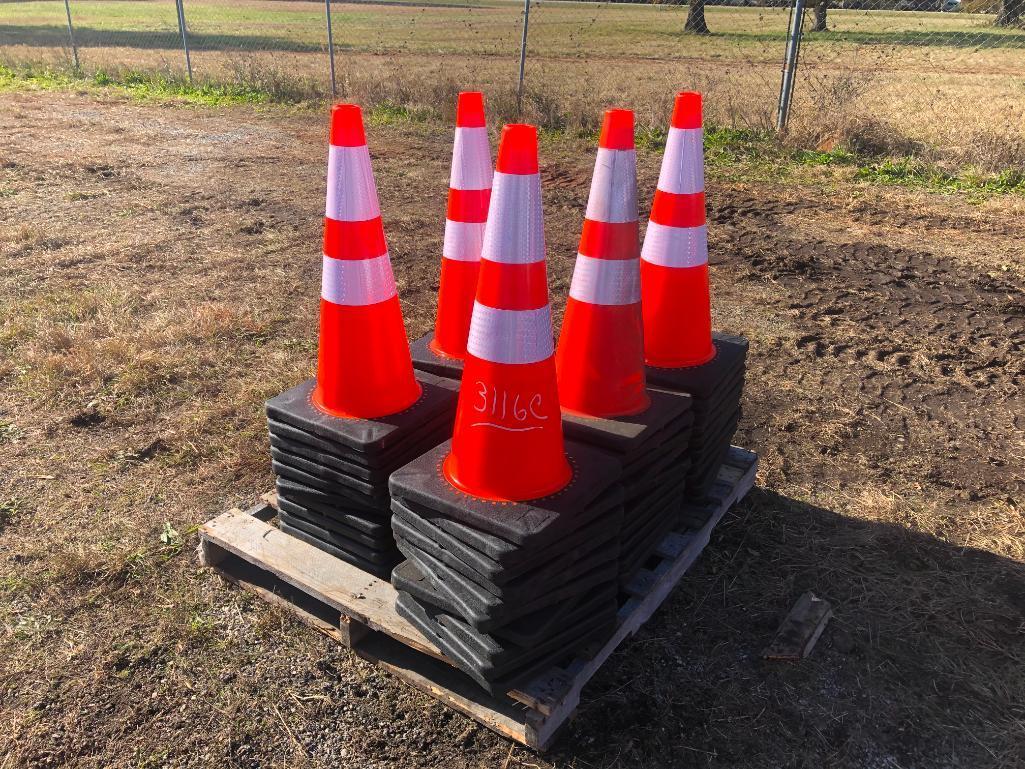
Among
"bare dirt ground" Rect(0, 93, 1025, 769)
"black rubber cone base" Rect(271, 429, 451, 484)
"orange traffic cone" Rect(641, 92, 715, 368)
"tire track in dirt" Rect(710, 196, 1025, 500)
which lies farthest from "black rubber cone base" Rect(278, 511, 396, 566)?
"tire track in dirt" Rect(710, 196, 1025, 500)

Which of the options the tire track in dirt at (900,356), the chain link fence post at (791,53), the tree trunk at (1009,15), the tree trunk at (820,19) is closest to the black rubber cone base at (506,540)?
the tire track in dirt at (900,356)

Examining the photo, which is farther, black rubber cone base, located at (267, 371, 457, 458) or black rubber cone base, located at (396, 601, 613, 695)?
black rubber cone base, located at (267, 371, 457, 458)

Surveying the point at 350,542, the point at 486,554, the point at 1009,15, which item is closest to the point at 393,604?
the point at 350,542

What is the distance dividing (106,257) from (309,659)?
5.12 meters

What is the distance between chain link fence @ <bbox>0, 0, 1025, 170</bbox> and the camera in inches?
392

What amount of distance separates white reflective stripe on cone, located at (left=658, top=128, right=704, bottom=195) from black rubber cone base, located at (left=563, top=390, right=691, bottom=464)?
0.87m

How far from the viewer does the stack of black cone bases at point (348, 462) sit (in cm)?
268

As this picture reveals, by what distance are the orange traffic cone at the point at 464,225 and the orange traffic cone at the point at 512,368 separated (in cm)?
71

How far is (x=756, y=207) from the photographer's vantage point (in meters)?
7.69

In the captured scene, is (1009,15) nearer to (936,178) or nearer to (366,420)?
(936,178)

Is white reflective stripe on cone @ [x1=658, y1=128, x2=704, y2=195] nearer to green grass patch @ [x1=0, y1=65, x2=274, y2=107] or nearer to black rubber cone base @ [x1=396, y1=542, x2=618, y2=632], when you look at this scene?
→ black rubber cone base @ [x1=396, y1=542, x2=618, y2=632]

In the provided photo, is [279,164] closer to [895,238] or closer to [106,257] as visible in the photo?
[106,257]

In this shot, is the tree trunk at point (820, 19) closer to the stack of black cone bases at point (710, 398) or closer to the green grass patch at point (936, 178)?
the green grass patch at point (936, 178)

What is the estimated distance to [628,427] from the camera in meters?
2.69
